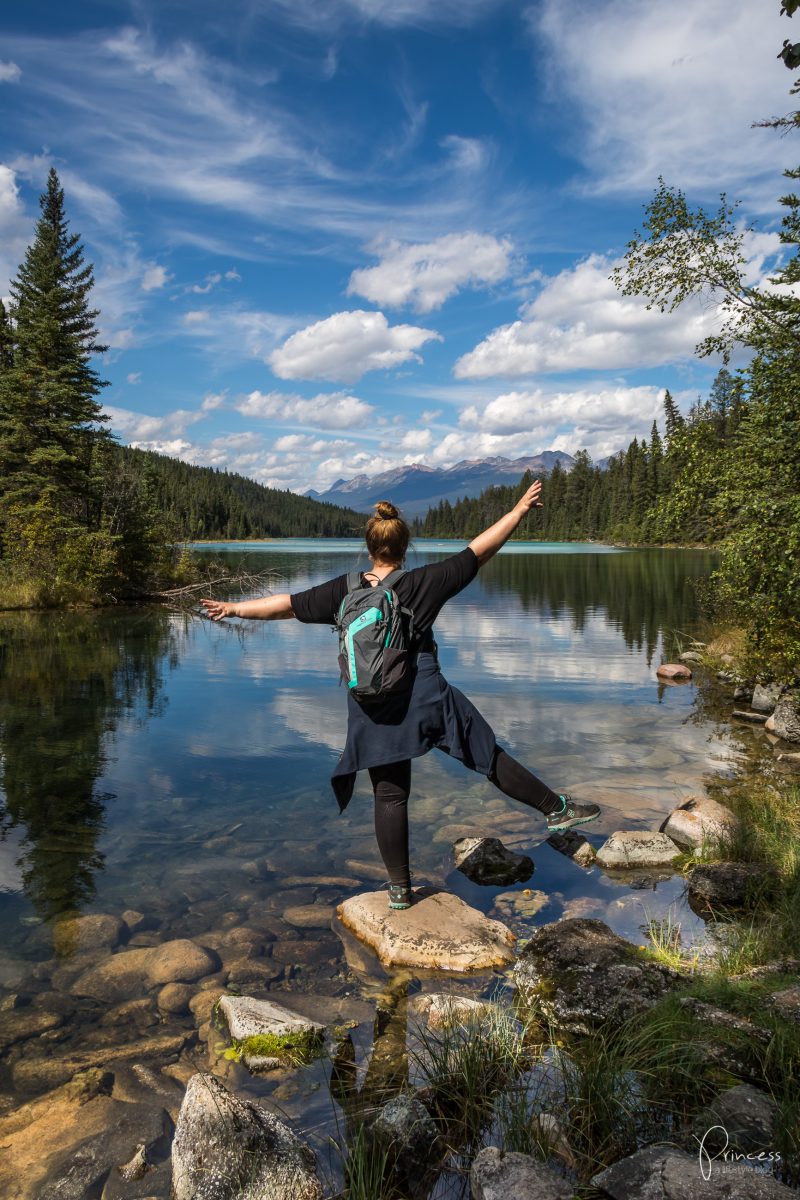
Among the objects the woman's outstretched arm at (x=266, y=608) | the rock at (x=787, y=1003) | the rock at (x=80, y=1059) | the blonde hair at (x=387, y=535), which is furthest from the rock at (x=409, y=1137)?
the blonde hair at (x=387, y=535)

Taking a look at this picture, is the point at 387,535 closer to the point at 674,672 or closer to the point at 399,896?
the point at 399,896

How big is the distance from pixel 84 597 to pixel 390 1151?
102 feet

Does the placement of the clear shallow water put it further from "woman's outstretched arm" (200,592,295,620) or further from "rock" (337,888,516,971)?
"woman's outstretched arm" (200,592,295,620)

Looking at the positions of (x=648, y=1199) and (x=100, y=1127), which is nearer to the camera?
(x=648, y=1199)

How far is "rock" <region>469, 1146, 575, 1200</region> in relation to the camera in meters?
2.60

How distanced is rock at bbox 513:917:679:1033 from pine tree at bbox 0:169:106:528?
99.4 feet

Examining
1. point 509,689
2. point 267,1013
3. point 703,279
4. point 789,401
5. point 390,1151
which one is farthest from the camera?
point 509,689

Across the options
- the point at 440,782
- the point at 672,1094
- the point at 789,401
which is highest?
the point at 789,401

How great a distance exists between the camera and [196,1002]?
15.2ft

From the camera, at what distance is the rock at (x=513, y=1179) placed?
8.52 feet

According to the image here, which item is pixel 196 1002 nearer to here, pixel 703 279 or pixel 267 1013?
pixel 267 1013

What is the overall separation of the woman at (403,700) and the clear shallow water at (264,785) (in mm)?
1313

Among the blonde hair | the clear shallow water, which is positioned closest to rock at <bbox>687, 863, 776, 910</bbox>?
the clear shallow water

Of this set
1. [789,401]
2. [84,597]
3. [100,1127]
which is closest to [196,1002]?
[100,1127]
